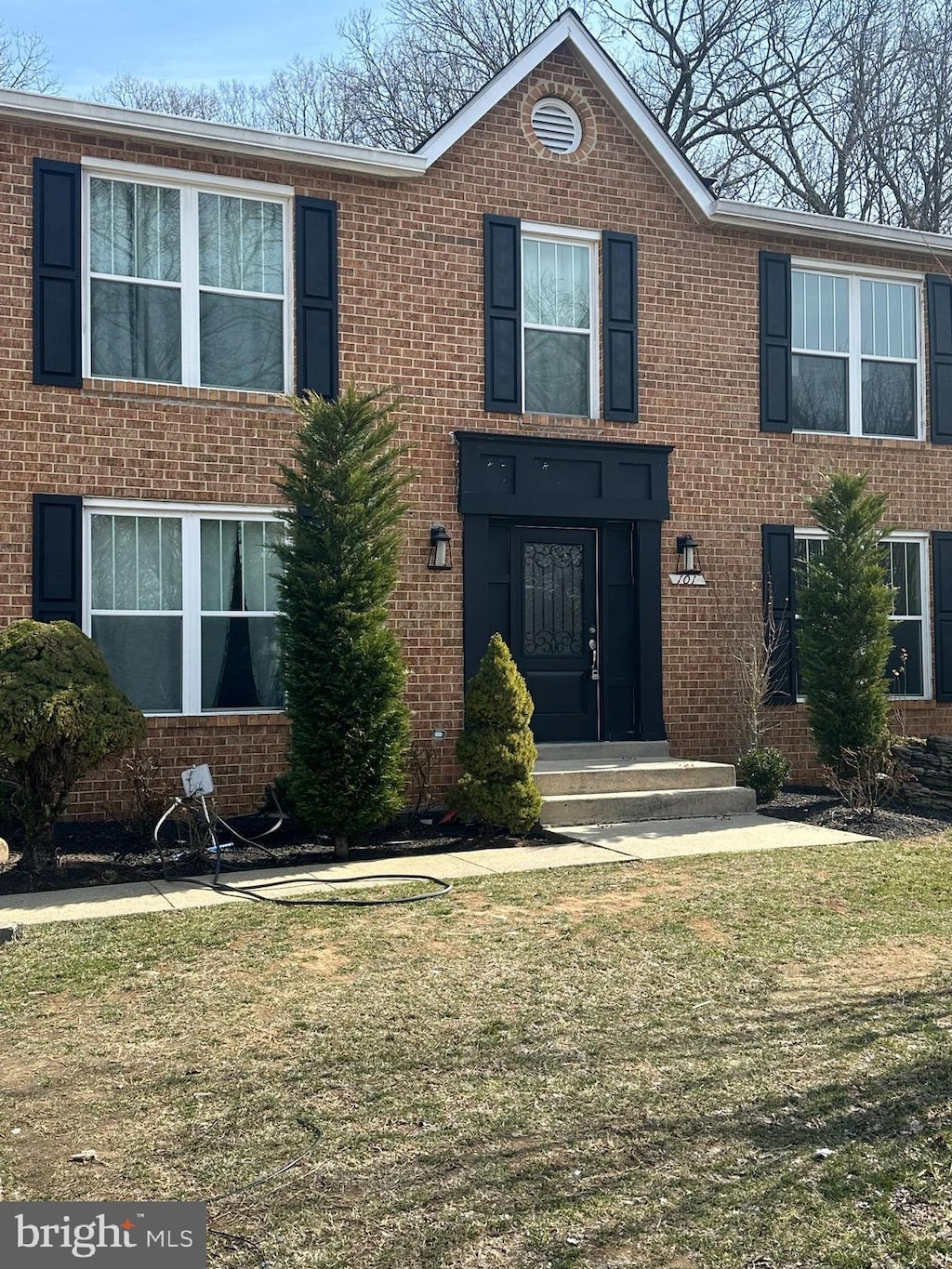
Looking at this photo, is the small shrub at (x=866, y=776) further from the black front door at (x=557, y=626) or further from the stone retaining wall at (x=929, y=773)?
the black front door at (x=557, y=626)

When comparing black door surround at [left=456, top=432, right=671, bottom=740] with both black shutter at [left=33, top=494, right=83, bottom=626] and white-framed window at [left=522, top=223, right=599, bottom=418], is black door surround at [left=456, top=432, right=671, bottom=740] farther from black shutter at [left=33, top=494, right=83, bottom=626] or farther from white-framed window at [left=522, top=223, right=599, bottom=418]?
black shutter at [left=33, top=494, right=83, bottom=626]

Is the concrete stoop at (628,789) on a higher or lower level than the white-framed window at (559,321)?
lower

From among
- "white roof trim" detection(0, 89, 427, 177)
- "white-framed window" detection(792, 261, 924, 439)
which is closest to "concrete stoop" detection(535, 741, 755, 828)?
"white-framed window" detection(792, 261, 924, 439)

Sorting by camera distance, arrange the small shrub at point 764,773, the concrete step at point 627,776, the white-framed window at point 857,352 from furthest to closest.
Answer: the white-framed window at point 857,352
the small shrub at point 764,773
the concrete step at point 627,776

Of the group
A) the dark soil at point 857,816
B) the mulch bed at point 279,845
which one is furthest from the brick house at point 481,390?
the dark soil at point 857,816

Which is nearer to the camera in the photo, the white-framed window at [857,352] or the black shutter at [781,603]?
the black shutter at [781,603]

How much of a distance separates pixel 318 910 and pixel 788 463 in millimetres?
7999

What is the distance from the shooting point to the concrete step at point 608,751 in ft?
36.8

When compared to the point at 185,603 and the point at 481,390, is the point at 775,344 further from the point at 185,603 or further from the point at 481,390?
the point at 185,603

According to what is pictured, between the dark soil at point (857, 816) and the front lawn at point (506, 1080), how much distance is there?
2.94m

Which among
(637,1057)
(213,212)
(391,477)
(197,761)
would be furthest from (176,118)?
(637,1057)

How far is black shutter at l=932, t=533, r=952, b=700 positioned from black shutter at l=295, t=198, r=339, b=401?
733 cm

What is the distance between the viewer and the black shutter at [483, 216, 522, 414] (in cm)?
1138

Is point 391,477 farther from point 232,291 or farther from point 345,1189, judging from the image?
point 345,1189
